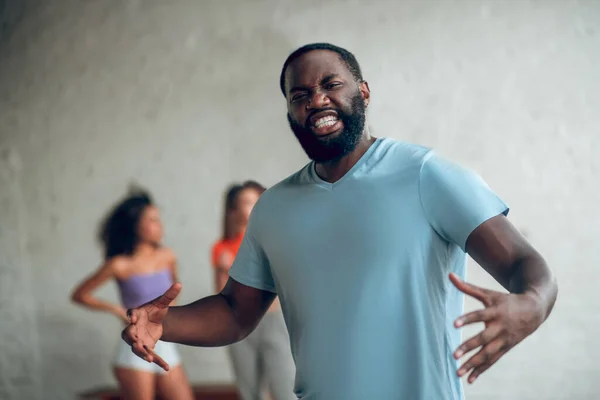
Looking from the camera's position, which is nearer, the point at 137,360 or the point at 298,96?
the point at 298,96

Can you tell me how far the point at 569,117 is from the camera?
115 inches

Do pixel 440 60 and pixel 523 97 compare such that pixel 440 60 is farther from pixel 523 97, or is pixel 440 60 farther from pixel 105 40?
pixel 105 40

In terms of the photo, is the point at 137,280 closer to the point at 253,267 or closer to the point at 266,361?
the point at 266,361

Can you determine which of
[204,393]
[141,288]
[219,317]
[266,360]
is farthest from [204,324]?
[204,393]

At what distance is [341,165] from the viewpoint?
1160mm

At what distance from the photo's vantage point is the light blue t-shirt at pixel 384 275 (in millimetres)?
995

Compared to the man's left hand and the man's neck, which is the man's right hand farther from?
the man's left hand

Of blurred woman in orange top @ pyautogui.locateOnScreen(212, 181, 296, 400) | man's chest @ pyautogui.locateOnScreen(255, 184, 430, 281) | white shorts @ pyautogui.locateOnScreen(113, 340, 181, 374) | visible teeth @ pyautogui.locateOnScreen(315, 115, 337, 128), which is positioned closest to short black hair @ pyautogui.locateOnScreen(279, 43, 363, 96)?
visible teeth @ pyautogui.locateOnScreen(315, 115, 337, 128)

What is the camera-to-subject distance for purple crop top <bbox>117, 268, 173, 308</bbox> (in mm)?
2650

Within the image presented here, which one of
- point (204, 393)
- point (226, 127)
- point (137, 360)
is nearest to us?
point (137, 360)

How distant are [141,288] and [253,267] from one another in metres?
1.56

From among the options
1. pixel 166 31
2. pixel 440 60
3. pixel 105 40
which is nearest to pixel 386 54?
pixel 440 60

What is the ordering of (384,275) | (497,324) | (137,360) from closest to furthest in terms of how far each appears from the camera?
(497,324) < (384,275) < (137,360)

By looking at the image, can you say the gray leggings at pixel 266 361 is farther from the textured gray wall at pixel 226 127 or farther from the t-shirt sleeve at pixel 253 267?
the t-shirt sleeve at pixel 253 267
